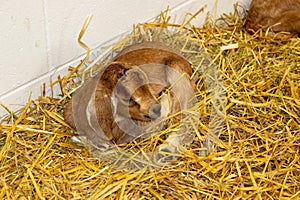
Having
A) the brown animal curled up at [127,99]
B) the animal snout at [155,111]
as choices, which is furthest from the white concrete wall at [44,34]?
the animal snout at [155,111]

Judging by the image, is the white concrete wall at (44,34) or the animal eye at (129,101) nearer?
the animal eye at (129,101)

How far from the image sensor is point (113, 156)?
7.29 ft

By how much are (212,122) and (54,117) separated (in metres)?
0.72

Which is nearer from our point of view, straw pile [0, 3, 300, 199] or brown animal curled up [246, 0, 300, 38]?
straw pile [0, 3, 300, 199]

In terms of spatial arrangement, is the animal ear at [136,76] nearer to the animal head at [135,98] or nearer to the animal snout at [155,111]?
the animal head at [135,98]

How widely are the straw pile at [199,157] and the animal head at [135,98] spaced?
0.23m

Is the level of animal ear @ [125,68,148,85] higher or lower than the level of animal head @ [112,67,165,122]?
higher

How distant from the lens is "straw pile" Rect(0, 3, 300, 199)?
6.90 feet

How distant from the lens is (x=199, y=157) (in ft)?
7.29

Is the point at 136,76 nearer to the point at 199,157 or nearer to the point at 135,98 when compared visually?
the point at 135,98

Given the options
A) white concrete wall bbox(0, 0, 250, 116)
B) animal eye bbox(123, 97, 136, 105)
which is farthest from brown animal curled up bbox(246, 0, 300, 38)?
animal eye bbox(123, 97, 136, 105)

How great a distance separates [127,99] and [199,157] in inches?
15.5

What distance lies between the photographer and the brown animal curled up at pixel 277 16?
303 centimetres

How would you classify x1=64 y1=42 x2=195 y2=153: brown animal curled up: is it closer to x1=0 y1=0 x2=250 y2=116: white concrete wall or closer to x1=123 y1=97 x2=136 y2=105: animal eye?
x1=123 y1=97 x2=136 y2=105: animal eye
